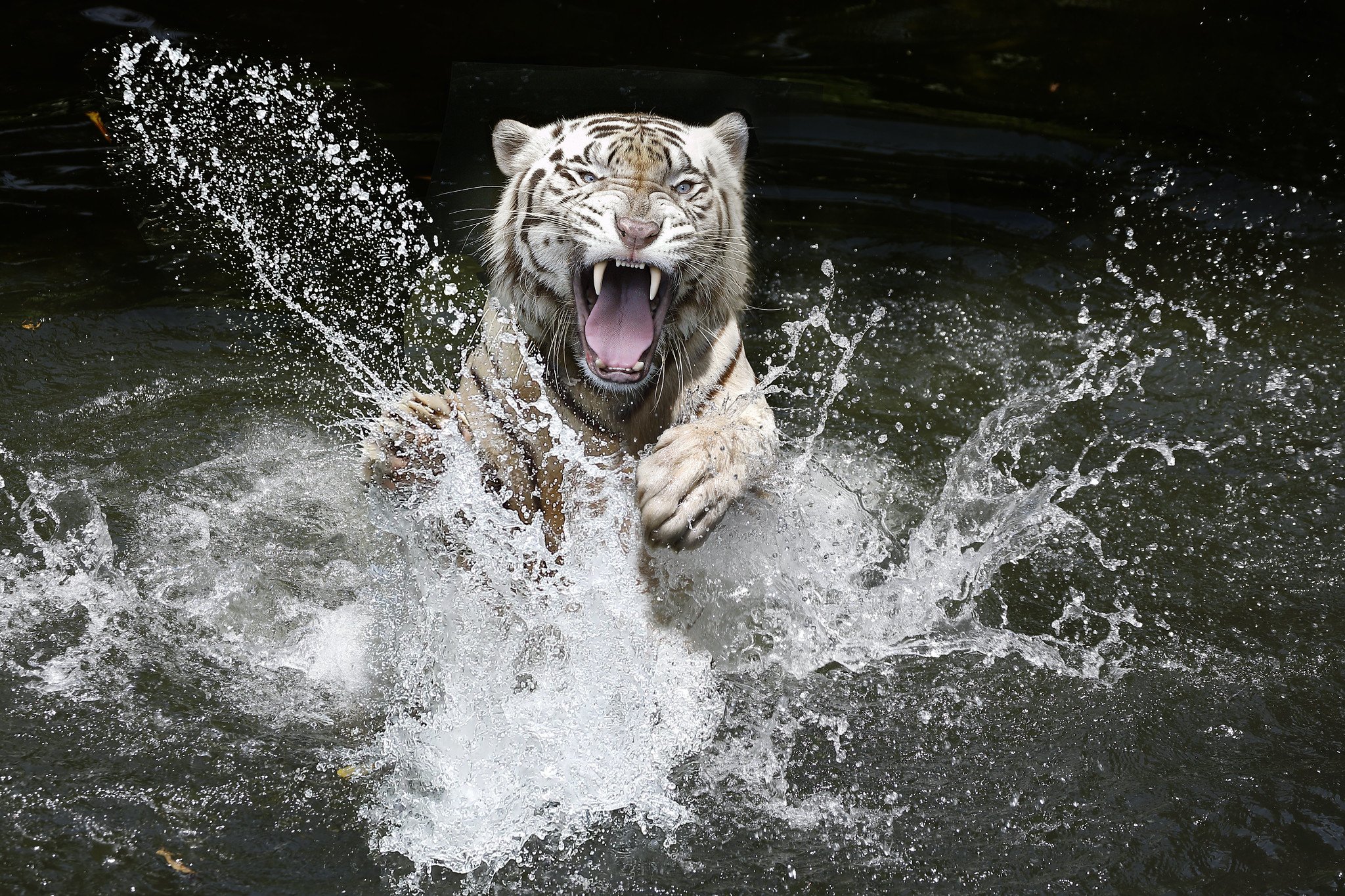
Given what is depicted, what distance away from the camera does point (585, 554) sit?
1812 mm

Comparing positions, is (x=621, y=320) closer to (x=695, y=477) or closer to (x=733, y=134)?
(x=695, y=477)

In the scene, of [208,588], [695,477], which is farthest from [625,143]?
[208,588]

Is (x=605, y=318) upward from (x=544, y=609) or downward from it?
upward

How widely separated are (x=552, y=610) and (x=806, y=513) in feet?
2.12

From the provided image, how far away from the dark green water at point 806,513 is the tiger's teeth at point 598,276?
22.2 inches

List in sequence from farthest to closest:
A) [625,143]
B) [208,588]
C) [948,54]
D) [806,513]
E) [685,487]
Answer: [948,54], [806,513], [208,588], [625,143], [685,487]

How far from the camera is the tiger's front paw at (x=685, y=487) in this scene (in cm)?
143

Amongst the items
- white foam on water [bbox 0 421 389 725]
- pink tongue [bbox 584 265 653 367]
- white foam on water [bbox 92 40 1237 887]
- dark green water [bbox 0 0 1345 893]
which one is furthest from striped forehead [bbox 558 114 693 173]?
white foam on water [bbox 0 421 389 725]

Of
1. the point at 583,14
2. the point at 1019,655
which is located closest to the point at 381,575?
the point at 1019,655

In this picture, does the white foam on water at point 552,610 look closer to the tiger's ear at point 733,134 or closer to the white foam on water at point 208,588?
the white foam on water at point 208,588

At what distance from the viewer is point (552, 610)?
72.2 inches

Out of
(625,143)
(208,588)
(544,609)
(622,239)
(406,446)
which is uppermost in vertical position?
(625,143)

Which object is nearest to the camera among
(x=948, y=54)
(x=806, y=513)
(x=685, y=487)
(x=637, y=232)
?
(x=685, y=487)

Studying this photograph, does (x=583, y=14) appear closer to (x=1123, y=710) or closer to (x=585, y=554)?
(x=585, y=554)
